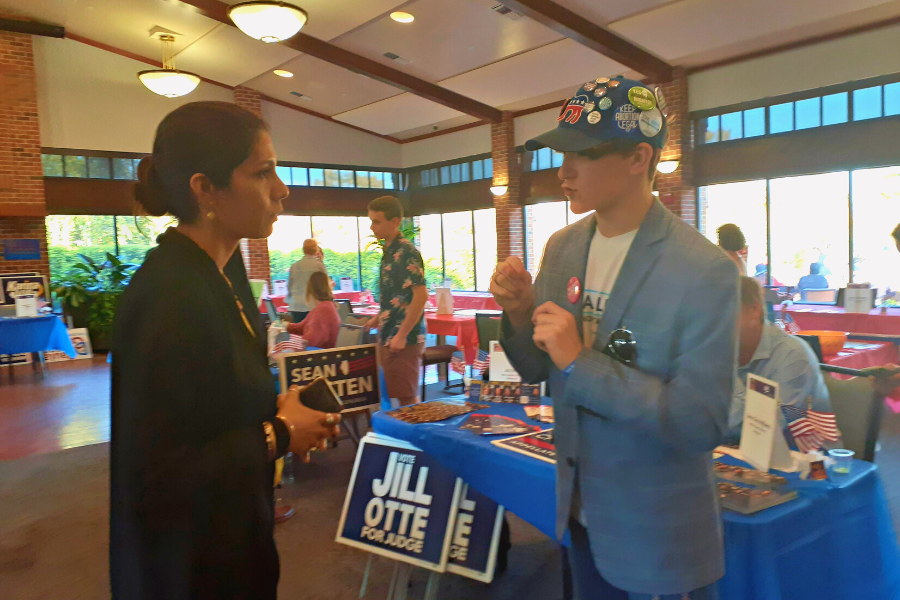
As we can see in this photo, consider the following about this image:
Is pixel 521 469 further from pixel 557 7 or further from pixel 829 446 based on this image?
pixel 557 7

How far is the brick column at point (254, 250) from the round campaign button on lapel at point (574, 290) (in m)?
10.6

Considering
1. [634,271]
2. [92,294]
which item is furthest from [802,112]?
[92,294]

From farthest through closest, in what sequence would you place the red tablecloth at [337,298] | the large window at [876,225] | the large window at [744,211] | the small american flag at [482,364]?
1. the red tablecloth at [337,298]
2. the large window at [744,211]
3. the large window at [876,225]
4. the small american flag at [482,364]

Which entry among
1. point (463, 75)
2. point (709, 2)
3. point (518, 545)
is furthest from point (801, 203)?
point (518, 545)

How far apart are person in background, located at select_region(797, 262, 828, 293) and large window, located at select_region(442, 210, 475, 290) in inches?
249

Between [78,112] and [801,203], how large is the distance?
35.8 feet

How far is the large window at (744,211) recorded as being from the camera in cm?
868

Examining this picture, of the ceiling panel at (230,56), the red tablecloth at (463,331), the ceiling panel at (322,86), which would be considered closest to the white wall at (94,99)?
the ceiling panel at (230,56)

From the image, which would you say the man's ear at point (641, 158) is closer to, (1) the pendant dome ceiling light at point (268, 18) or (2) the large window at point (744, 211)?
(1) the pendant dome ceiling light at point (268, 18)

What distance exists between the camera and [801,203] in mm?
8281

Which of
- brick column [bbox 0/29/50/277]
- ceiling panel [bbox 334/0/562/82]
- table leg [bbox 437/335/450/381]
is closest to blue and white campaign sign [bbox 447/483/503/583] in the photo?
table leg [bbox 437/335/450/381]

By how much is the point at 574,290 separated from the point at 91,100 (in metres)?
11.1

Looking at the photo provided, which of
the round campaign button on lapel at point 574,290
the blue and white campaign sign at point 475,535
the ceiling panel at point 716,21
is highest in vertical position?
the ceiling panel at point 716,21

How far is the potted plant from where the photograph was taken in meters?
9.38
